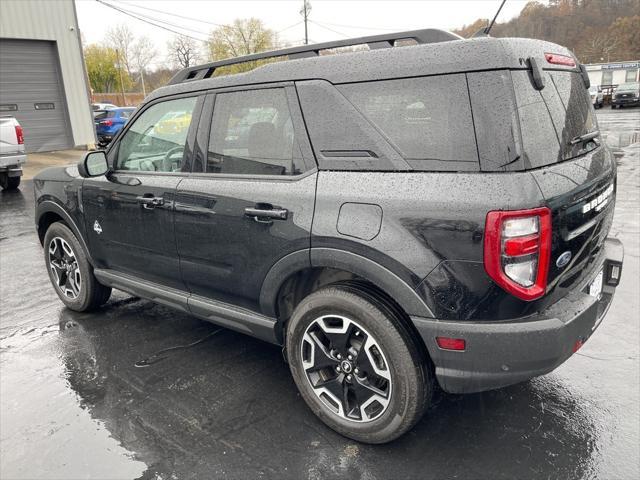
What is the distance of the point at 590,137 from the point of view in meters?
2.72

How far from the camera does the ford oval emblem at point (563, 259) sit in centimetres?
220

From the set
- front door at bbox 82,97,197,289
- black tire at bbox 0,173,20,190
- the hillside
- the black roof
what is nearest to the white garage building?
black tire at bbox 0,173,20,190

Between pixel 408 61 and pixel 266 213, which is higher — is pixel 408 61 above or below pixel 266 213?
above

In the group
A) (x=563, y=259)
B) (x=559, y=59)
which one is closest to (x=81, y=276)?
(x=563, y=259)

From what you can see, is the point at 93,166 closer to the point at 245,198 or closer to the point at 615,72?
the point at 245,198

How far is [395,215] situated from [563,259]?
2.51 feet

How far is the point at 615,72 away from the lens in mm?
58281

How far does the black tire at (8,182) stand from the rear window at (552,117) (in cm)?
1152

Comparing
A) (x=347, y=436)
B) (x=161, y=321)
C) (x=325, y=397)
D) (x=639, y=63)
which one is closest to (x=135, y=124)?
(x=161, y=321)

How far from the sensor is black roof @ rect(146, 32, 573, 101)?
7.02 ft

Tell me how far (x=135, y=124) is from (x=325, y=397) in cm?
238

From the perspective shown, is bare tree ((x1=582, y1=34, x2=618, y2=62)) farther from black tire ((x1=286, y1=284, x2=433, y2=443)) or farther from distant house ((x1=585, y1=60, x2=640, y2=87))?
black tire ((x1=286, y1=284, x2=433, y2=443))

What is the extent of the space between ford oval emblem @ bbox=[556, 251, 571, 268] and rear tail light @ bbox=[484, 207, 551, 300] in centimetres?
11

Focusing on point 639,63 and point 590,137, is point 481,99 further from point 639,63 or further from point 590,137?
point 639,63
